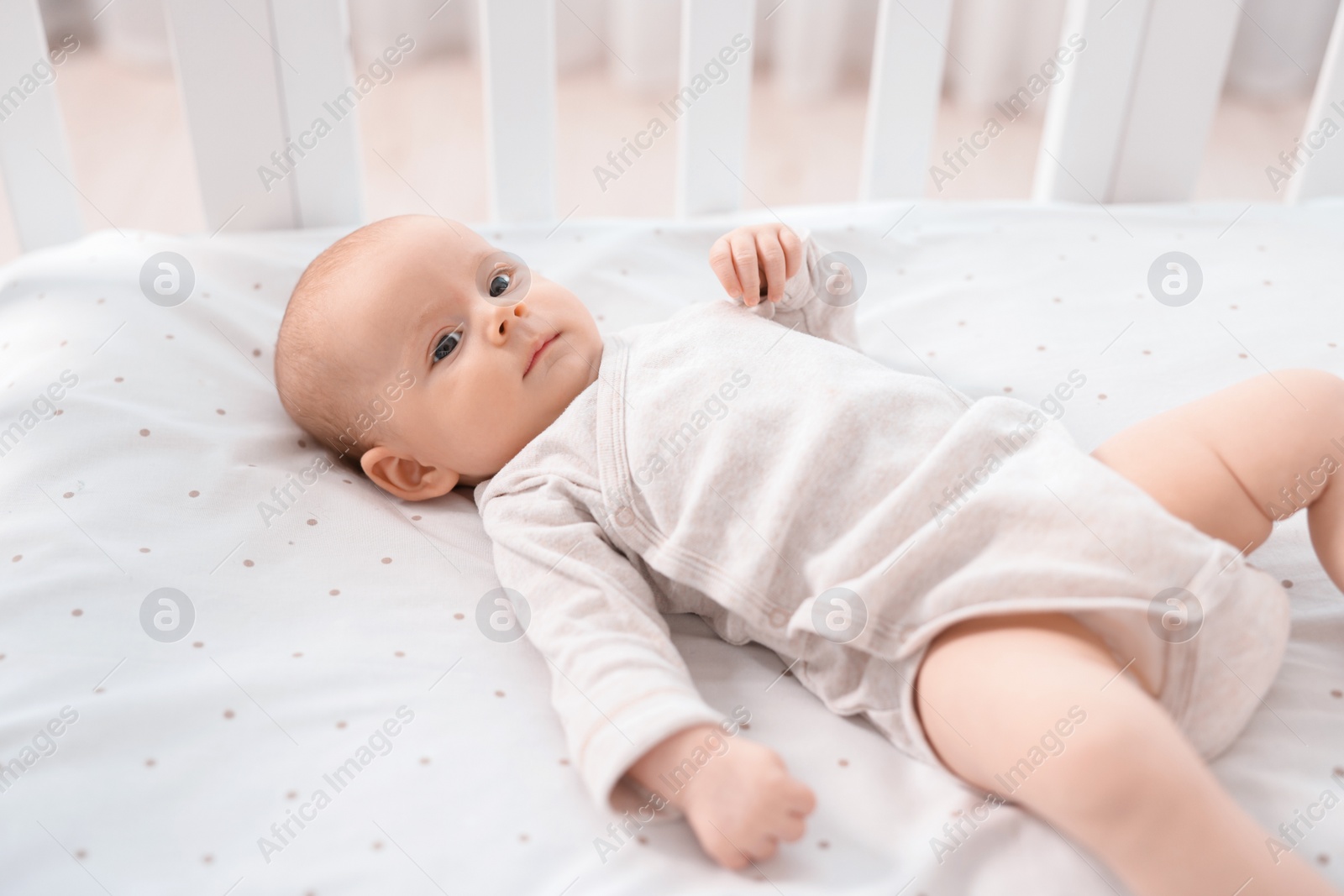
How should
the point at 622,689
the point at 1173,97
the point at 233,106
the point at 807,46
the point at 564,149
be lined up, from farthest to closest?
the point at 807,46 → the point at 564,149 → the point at 1173,97 → the point at 233,106 → the point at 622,689

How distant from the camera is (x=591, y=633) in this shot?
73 cm

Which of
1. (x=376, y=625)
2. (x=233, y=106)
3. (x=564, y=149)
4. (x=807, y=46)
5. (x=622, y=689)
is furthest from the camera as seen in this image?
(x=807, y=46)

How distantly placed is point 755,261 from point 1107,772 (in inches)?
18.7

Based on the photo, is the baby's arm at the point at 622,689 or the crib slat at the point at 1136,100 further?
the crib slat at the point at 1136,100

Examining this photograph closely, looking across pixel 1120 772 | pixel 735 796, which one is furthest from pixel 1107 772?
pixel 735 796

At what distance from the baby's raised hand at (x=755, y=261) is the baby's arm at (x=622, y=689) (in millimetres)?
216

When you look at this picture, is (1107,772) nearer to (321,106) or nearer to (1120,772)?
(1120,772)

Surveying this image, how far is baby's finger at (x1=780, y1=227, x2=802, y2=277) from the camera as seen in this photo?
3.02 ft

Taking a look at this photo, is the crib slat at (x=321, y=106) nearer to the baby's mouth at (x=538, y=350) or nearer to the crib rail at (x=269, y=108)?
the crib rail at (x=269, y=108)

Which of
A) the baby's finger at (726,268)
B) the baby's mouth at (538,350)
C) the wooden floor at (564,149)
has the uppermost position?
the baby's finger at (726,268)

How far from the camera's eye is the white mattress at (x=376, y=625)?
0.64m

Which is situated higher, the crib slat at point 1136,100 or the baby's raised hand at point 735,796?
the crib slat at point 1136,100

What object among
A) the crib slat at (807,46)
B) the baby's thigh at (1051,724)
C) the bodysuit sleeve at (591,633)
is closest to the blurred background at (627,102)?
the crib slat at (807,46)

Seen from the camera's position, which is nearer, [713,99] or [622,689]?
[622,689]
